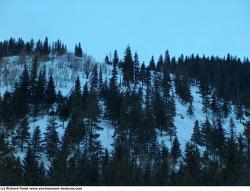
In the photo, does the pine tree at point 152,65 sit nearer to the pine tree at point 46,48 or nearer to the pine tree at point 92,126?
the pine tree at point 46,48

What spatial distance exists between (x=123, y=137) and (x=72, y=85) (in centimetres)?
4552

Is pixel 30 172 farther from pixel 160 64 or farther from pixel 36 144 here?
pixel 160 64

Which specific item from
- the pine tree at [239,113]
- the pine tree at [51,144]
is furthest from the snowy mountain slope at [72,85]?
the pine tree at [51,144]

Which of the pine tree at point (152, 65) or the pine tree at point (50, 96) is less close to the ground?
the pine tree at point (152, 65)

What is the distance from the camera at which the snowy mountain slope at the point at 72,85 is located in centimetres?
8544

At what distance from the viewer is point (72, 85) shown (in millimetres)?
117562

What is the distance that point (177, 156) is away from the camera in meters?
73.1

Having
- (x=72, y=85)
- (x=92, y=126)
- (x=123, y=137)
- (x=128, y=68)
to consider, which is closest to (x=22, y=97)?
(x=92, y=126)

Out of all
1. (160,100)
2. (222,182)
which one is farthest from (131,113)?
(222,182)

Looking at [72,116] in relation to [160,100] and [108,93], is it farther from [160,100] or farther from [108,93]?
[160,100]

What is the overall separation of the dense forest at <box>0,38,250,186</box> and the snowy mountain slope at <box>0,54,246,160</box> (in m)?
1.79

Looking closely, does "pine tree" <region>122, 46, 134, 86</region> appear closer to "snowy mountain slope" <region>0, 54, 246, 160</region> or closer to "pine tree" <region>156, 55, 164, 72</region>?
"snowy mountain slope" <region>0, 54, 246, 160</region>

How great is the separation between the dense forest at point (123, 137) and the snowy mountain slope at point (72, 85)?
1794 mm

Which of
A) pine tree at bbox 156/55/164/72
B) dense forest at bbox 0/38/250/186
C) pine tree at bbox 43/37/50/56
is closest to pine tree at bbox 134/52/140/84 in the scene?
dense forest at bbox 0/38/250/186
